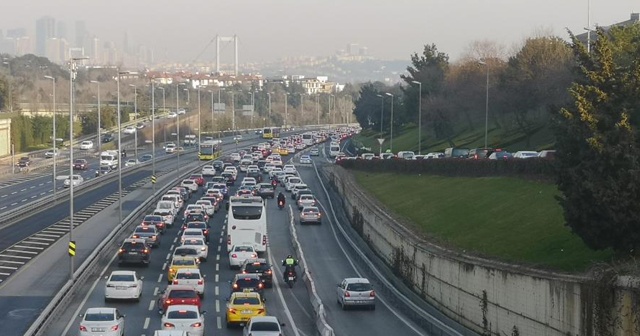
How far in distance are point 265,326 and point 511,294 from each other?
6774mm

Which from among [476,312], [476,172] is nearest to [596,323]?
[476,312]

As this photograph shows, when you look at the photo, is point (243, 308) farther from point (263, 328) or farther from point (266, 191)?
point (266, 191)

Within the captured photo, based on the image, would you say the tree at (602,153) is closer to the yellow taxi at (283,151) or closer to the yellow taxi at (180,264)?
the yellow taxi at (180,264)

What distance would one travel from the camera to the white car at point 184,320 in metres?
33.0

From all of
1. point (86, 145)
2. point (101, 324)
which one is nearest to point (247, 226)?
point (101, 324)

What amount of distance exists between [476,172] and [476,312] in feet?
82.8

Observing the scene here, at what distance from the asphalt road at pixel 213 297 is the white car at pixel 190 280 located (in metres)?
0.55

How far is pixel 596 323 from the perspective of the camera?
2691cm

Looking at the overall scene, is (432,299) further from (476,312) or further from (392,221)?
(392,221)

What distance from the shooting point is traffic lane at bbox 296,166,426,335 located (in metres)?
38.3

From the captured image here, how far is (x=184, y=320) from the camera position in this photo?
109 feet

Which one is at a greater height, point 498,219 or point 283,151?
point 498,219

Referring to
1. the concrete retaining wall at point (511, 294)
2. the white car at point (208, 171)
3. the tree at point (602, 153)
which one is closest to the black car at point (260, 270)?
the concrete retaining wall at point (511, 294)

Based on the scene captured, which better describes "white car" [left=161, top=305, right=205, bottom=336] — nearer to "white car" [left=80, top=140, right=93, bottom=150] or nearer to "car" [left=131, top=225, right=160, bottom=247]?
"car" [left=131, top=225, right=160, bottom=247]
